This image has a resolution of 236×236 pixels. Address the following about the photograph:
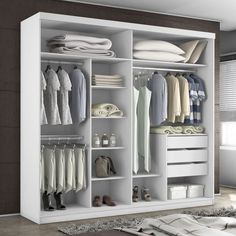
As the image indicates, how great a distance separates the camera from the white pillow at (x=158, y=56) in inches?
230

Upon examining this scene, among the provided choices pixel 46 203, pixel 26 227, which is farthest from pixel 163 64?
pixel 26 227

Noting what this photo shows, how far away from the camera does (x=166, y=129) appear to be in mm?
5996

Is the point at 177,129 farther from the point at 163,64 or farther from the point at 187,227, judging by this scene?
the point at 187,227

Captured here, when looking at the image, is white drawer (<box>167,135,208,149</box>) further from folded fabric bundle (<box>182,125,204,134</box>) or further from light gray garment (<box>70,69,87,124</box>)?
light gray garment (<box>70,69,87,124</box>)

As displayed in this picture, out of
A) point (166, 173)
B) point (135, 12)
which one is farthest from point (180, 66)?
point (166, 173)

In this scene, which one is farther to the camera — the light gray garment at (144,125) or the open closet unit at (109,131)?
the light gray garment at (144,125)

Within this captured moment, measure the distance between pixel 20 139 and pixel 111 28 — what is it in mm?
1638

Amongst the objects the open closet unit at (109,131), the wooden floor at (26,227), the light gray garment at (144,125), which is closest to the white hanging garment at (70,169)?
the open closet unit at (109,131)

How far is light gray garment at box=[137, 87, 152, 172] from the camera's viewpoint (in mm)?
5867

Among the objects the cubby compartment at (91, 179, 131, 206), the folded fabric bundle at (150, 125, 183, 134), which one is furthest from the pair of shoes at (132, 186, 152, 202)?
the folded fabric bundle at (150, 125, 183, 134)

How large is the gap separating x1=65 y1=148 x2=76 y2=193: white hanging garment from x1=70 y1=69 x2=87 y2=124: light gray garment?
38 centimetres

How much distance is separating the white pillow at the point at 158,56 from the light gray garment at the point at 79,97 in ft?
2.67

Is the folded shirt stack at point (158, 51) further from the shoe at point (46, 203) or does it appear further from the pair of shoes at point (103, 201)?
the shoe at point (46, 203)

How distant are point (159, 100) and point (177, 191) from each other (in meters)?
1.17
